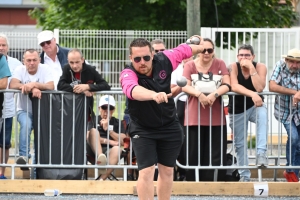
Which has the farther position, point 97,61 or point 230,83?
point 97,61

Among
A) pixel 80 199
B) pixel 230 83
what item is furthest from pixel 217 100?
pixel 80 199

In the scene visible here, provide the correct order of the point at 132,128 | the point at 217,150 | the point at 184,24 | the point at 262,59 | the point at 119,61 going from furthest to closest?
the point at 184,24, the point at 119,61, the point at 262,59, the point at 217,150, the point at 132,128

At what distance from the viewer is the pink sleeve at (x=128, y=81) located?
8.64 metres

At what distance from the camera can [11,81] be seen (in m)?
12.1

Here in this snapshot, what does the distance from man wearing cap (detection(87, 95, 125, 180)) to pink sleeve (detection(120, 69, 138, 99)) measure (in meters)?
3.11

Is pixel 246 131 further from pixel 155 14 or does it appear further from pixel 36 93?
pixel 155 14

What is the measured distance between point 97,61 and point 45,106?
9.15 m

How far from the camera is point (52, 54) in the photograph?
1270 cm

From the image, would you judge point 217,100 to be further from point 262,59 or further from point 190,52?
point 262,59

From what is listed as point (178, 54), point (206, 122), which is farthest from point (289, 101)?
point (178, 54)

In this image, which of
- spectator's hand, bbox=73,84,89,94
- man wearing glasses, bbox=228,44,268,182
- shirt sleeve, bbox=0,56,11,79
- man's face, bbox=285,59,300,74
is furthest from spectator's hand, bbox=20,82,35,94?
man's face, bbox=285,59,300,74

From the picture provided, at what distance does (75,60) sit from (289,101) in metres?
2.95

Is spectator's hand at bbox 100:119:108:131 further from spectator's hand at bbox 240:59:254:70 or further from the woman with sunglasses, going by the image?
spectator's hand at bbox 240:59:254:70

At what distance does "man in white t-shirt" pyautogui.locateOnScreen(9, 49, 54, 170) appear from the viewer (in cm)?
1188
